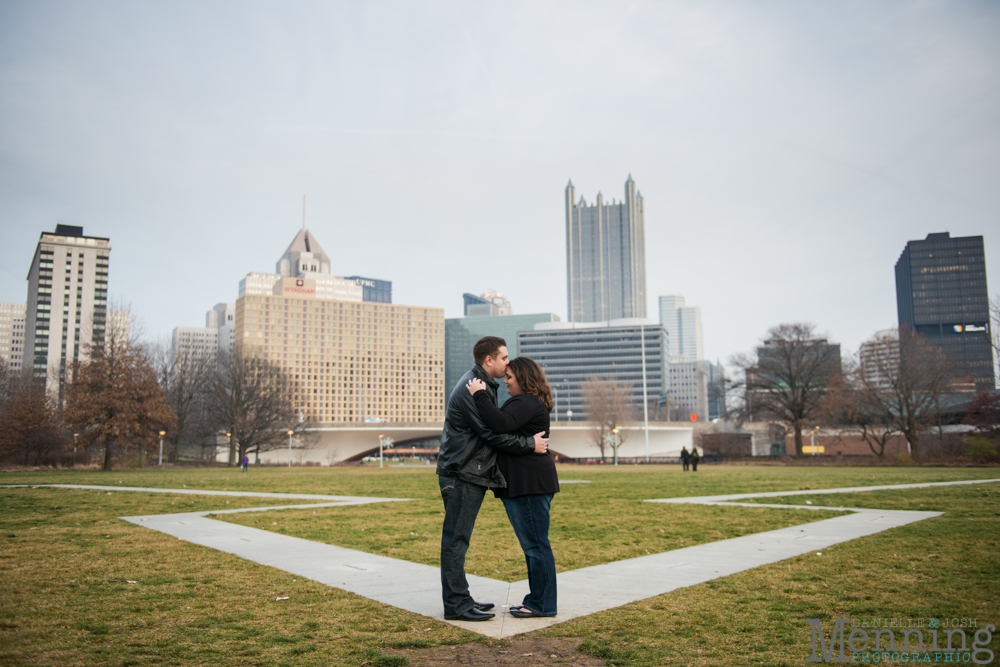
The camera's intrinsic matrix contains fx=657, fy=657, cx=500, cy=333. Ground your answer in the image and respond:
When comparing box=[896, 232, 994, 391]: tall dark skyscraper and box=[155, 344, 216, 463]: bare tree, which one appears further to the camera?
box=[896, 232, 994, 391]: tall dark skyscraper

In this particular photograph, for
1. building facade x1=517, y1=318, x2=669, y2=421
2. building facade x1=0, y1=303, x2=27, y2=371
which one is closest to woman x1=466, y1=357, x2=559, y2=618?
building facade x1=517, y1=318, x2=669, y2=421

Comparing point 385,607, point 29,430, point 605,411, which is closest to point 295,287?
point 605,411

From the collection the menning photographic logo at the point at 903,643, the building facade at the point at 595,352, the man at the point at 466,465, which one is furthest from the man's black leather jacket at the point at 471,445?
the building facade at the point at 595,352

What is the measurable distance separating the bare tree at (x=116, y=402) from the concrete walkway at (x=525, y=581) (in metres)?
29.0

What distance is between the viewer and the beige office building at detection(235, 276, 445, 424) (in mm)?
180500

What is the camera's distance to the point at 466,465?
5.03 meters

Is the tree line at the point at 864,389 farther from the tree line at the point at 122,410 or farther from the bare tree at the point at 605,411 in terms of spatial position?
the tree line at the point at 122,410

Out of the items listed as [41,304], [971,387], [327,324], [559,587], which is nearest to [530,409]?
[559,587]

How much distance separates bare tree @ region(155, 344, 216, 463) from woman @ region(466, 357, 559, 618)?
52816mm

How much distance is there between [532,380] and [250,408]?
186 feet

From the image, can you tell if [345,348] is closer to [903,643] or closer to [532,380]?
[532,380]

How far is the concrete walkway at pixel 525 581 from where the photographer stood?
5.38 meters

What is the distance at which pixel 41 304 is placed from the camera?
132 metres

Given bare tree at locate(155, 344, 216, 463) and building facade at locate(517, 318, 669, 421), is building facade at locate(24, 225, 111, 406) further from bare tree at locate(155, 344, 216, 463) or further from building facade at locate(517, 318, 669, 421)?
building facade at locate(517, 318, 669, 421)
